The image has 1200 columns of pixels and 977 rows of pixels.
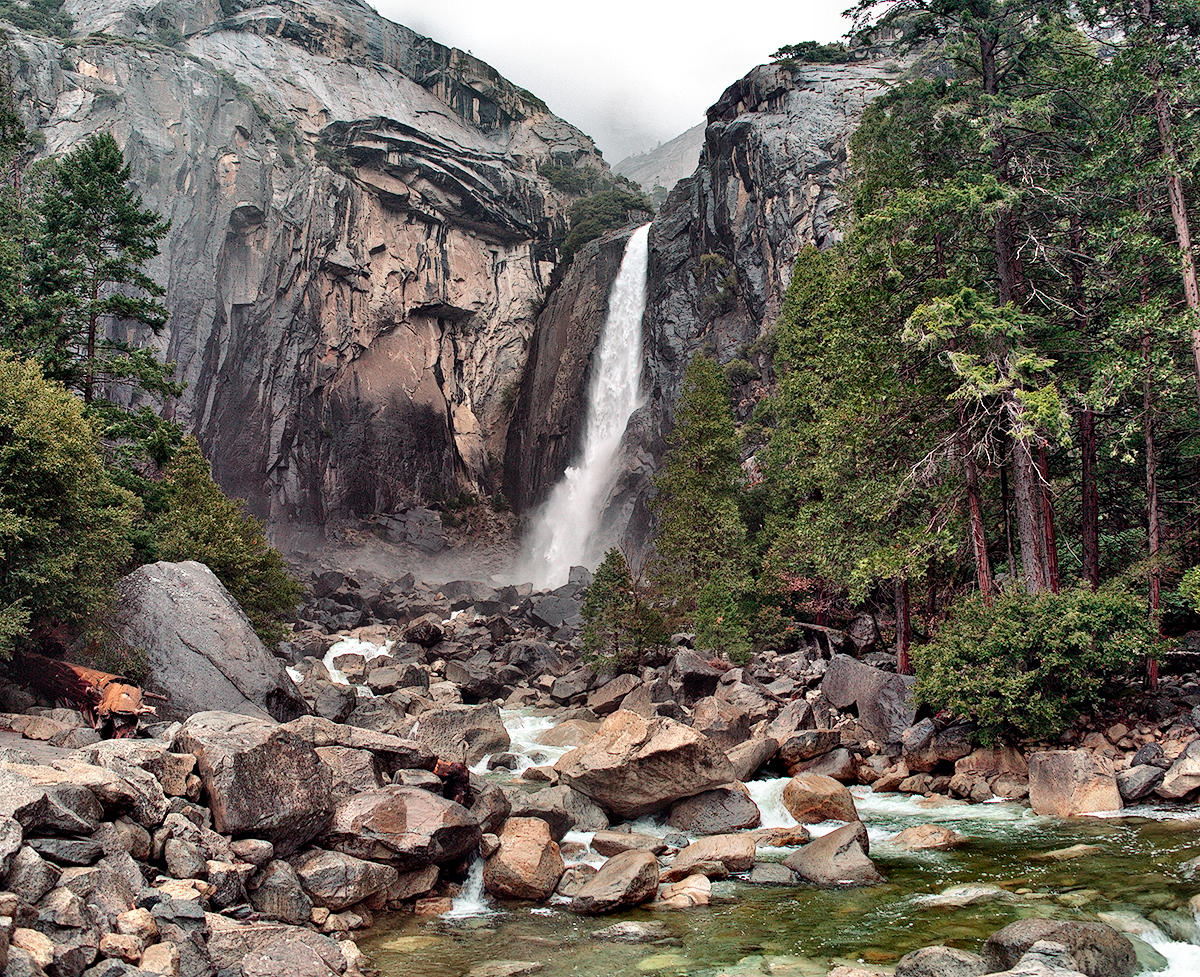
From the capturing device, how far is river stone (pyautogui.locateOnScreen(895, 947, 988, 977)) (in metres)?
7.35

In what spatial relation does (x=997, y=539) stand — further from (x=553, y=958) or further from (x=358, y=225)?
(x=358, y=225)

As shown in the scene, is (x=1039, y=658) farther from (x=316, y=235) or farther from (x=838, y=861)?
(x=316, y=235)

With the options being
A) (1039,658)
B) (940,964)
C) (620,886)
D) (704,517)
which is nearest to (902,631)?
(1039,658)

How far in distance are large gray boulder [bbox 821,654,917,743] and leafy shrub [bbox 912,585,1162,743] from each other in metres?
1.82

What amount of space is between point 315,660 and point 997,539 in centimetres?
2332

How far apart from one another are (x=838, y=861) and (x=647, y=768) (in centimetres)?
349

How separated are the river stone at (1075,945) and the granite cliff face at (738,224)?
39.5 m

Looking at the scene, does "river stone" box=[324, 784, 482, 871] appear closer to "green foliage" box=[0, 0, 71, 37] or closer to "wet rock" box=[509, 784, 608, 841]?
"wet rock" box=[509, 784, 608, 841]

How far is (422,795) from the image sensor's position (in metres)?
11.7

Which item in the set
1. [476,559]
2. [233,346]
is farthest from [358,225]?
[476,559]

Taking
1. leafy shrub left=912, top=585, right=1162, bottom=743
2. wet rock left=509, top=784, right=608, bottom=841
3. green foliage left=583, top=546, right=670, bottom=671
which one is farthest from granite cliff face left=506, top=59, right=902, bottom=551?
wet rock left=509, top=784, right=608, bottom=841

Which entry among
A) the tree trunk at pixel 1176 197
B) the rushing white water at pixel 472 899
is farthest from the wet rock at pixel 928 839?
the tree trunk at pixel 1176 197

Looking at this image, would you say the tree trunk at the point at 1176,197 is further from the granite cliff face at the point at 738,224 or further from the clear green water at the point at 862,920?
the granite cliff face at the point at 738,224

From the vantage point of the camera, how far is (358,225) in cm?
6400
